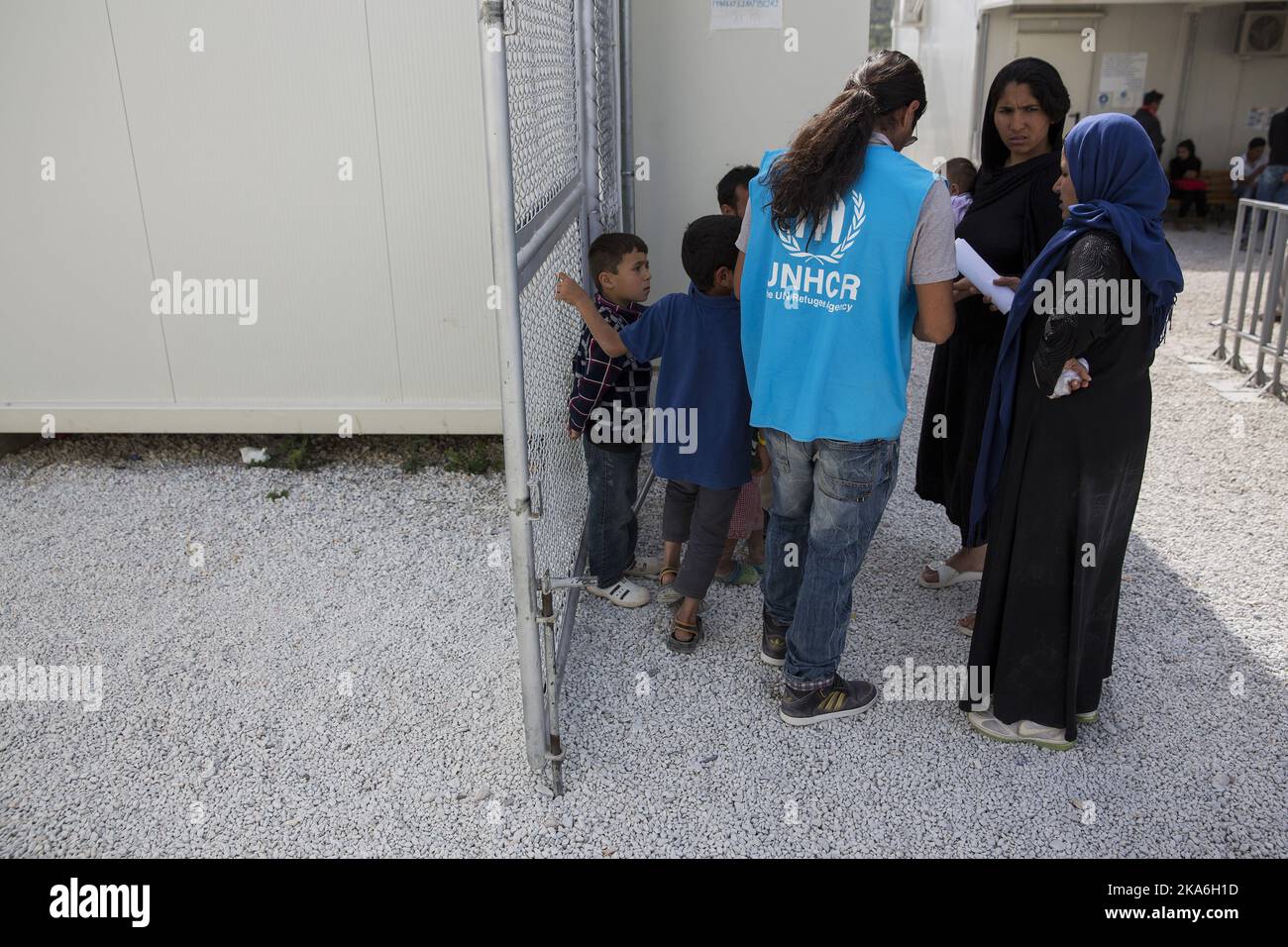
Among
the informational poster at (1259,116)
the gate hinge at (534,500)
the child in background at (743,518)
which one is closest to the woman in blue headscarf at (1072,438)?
the child in background at (743,518)

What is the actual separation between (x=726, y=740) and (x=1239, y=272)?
969 centimetres

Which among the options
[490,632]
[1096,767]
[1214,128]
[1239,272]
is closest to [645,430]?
[490,632]

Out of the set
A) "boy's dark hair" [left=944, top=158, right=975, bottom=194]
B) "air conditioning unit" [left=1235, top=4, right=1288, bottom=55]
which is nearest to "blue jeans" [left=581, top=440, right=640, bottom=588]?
"boy's dark hair" [left=944, top=158, right=975, bottom=194]

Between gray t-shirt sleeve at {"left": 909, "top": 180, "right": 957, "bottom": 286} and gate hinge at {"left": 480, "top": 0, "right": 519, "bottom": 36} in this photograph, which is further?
gray t-shirt sleeve at {"left": 909, "top": 180, "right": 957, "bottom": 286}

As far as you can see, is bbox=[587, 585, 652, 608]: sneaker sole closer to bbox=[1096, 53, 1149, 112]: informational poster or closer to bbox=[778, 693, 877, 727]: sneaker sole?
bbox=[778, 693, 877, 727]: sneaker sole

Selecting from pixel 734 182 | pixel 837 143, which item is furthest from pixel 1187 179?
pixel 837 143

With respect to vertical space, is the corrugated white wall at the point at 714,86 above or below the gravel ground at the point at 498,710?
above

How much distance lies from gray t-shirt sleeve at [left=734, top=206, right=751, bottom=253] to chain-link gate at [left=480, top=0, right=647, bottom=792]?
58 centimetres

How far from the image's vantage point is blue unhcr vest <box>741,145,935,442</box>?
8.47 feet

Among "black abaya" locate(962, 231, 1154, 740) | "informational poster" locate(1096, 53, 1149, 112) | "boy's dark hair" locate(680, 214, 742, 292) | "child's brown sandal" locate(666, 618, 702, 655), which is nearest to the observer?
"black abaya" locate(962, 231, 1154, 740)

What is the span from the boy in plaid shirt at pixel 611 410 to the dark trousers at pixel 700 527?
202 millimetres

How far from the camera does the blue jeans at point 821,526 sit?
2.90 meters

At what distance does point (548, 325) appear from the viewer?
3.39 meters

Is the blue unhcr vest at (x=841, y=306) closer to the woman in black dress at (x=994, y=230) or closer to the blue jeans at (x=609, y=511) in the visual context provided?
the woman in black dress at (x=994, y=230)
